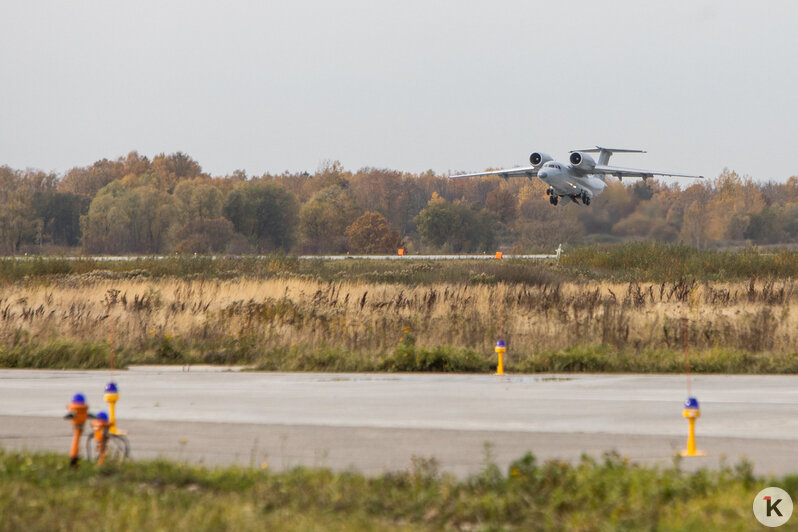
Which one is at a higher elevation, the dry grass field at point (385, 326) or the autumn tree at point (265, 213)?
the autumn tree at point (265, 213)

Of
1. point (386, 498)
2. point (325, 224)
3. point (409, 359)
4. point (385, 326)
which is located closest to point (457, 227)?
point (325, 224)

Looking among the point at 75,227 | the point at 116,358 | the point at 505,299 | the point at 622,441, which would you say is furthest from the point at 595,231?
the point at 75,227

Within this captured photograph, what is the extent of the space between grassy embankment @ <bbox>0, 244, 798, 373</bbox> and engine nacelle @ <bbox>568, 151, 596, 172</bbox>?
89.6 ft

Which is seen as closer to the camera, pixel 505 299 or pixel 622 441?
pixel 622 441

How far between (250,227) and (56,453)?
295ft

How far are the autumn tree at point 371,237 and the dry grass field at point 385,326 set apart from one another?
66070mm

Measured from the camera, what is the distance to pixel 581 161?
56000mm

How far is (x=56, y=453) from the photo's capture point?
926 cm

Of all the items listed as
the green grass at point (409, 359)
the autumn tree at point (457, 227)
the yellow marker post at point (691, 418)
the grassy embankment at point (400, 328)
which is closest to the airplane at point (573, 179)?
the autumn tree at point (457, 227)

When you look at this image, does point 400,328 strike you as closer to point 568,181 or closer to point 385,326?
point 385,326

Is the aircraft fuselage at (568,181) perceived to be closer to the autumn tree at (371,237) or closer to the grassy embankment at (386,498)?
the autumn tree at (371,237)

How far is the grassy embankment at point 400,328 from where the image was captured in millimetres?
18312

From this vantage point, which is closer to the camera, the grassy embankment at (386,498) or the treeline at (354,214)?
the grassy embankment at (386,498)

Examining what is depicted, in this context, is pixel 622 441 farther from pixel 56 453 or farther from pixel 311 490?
pixel 56 453
